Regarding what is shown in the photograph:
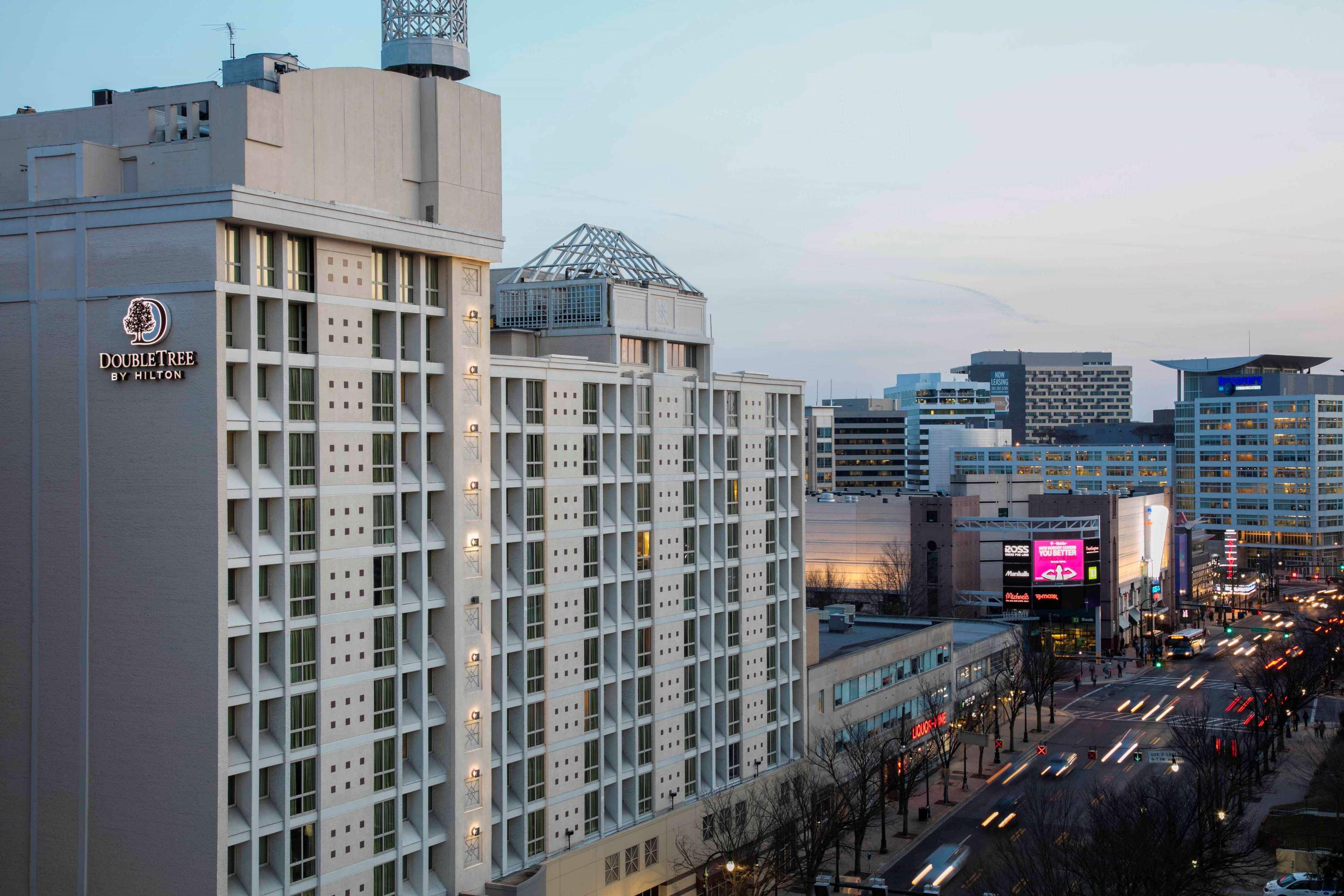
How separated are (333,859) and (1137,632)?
134 m

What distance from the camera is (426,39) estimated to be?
55594 mm

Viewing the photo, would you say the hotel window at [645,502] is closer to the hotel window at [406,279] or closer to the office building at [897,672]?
the hotel window at [406,279]

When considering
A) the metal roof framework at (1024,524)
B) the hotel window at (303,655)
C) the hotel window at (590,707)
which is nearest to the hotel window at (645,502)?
the hotel window at (590,707)

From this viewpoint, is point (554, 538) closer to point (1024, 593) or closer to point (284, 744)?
point (284, 744)

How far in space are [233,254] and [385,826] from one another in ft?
73.5

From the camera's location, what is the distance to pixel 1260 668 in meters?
115

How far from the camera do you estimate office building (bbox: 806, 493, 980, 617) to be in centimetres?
15225

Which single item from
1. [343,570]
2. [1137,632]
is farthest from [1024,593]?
[343,570]

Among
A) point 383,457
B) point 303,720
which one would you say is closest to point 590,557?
point 383,457

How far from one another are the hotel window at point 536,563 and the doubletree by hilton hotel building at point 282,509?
16.4 inches

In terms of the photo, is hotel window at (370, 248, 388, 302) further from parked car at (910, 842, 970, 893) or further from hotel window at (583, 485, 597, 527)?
parked car at (910, 842, 970, 893)

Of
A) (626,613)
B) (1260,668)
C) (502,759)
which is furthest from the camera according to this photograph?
(1260,668)

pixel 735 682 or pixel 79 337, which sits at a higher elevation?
pixel 79 337

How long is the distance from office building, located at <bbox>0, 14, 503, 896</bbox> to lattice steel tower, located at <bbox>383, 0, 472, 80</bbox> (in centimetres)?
360
